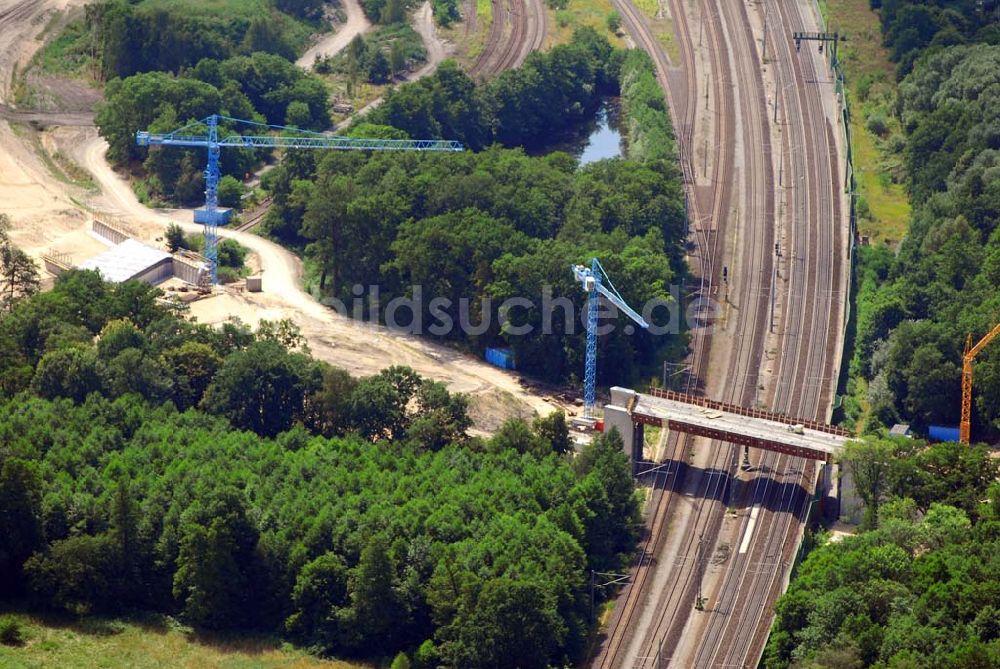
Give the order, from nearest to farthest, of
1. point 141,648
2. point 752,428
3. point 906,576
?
point 906,576, point 141,648, point 752,428

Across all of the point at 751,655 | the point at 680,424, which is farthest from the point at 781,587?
the point at 680,424

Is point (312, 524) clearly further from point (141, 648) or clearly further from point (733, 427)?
point (733, 427)

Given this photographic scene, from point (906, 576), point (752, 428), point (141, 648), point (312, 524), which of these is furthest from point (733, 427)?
point (141, 648)

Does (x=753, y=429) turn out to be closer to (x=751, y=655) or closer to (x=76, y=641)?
(x=751, y=655)

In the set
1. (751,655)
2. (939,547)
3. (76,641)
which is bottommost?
(76,641)

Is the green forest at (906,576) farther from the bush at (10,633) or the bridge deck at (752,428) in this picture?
the bush at (10,633)

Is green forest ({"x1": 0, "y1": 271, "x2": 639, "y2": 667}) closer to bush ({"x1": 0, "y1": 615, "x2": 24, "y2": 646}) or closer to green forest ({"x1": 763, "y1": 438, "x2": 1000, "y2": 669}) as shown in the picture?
bush ({"x1": 0, "y1": 615, "x2": 24, "y2": 646})
